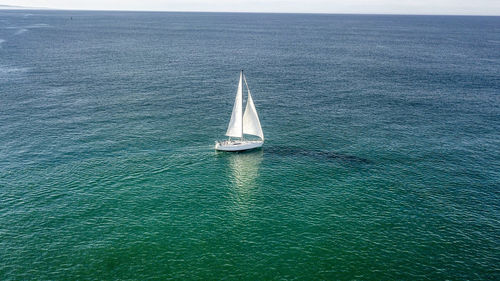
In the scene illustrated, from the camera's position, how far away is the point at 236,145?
3757 inches

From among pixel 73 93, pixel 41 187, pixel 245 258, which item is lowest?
pixel 245 258

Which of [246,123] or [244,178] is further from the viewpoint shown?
[246,123]

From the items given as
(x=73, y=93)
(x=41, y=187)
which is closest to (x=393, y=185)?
(x=41, y=187)

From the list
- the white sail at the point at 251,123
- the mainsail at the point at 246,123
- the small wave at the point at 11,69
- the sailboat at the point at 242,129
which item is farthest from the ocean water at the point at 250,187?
the small wave at the point at 11,69

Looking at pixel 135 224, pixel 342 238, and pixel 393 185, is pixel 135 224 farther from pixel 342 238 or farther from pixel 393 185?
pixel 393 185

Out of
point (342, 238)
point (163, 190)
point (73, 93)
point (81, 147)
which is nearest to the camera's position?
point (342, 238)

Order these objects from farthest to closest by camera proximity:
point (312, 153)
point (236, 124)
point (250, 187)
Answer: point (236, 124)
point (312, 153)
point (250, 187)

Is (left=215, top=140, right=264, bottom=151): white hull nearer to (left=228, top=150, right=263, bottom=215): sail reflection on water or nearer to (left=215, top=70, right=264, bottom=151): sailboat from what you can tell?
(left=215, top=70, right=264, bottom=151): sailboat

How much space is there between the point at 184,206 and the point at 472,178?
6390 centimetres

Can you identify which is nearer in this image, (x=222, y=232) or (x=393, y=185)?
(x=222, y=232)

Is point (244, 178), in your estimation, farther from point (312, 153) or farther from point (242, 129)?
point (312, 153)

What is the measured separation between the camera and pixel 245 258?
194 feet

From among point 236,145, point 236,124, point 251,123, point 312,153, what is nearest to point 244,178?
point 236,145

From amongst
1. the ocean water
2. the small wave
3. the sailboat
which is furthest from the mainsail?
the small wave
